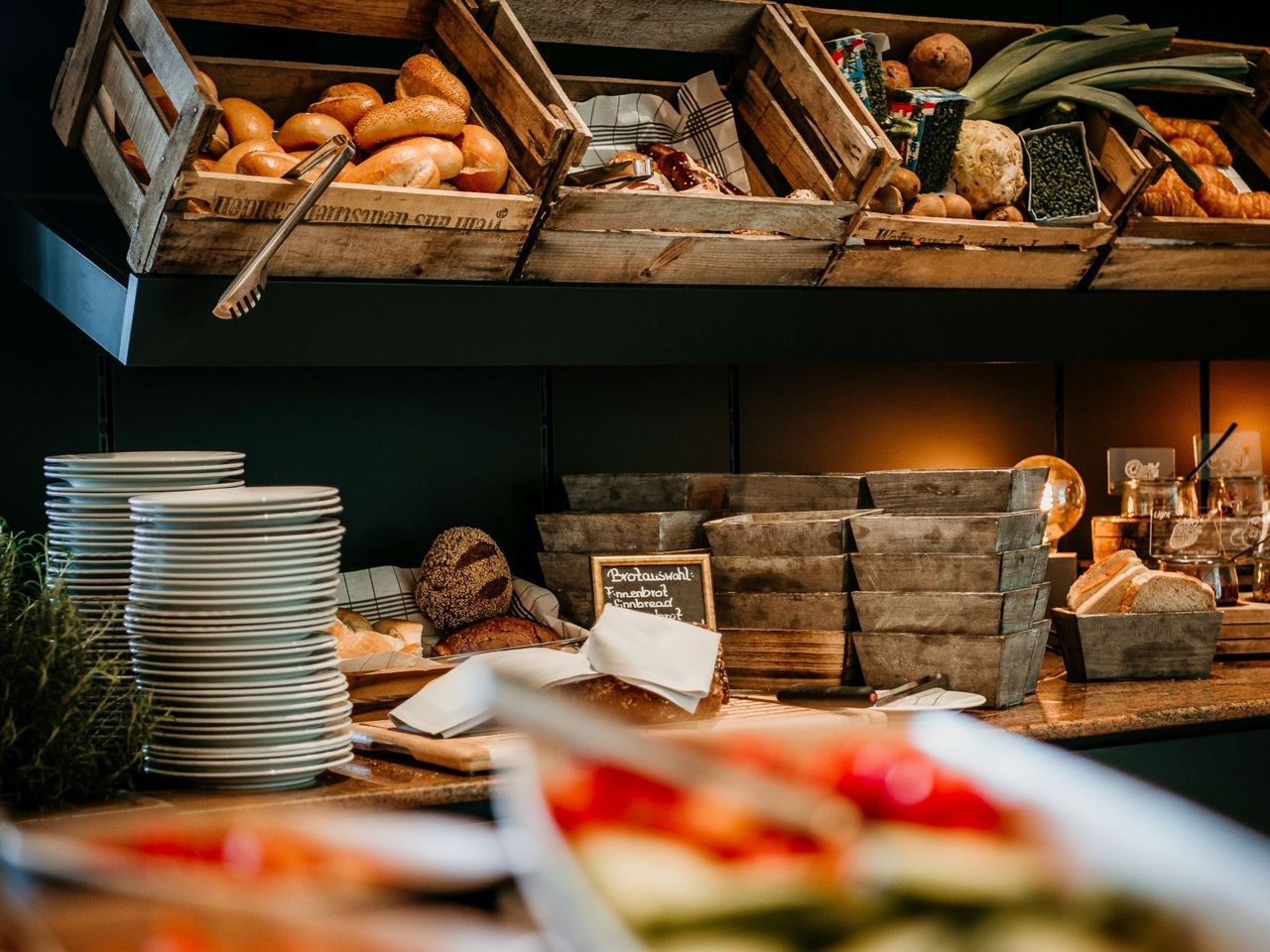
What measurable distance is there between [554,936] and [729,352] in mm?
2172

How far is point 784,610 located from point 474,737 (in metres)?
0.71

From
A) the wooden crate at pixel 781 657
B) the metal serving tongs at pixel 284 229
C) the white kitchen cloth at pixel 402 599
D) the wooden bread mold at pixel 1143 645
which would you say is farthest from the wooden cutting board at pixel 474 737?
the metal serving tongs at pixel 284 229

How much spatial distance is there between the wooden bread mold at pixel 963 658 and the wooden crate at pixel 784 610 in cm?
6

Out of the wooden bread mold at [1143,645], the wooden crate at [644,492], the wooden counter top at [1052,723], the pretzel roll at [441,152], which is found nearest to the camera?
the wooden counter top at [1052,723]

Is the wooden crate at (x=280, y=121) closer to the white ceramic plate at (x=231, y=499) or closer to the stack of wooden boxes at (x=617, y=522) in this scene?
the white ceramic plate at (x=231, y=499)

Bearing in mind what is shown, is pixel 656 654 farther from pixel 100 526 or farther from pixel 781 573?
pixel 100 526

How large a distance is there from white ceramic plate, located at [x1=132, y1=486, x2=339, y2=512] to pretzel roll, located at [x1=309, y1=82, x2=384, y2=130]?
2.70 feet

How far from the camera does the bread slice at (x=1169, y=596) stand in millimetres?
2762

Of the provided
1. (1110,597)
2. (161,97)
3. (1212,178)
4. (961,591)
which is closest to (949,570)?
(961,591)

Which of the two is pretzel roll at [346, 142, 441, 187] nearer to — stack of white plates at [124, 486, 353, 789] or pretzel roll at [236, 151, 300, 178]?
pretzel roll at [236, 151, 300, 178]

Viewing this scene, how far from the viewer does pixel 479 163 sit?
2.46 metres

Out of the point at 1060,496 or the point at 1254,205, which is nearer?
the point at 1254,205

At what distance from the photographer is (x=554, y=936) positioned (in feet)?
2.17

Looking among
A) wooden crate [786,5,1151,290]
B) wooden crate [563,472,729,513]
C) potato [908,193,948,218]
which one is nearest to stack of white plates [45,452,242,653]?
wooden crate [563,472,729,513]
